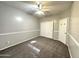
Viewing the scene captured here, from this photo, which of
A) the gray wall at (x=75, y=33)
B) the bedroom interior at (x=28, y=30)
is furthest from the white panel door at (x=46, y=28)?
the gray wall at (x=75, y=33)

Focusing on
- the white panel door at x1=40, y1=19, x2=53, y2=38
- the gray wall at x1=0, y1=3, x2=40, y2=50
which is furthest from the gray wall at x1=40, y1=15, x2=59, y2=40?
the gray wall at x1=0, y1=3, x2=40, y2=50

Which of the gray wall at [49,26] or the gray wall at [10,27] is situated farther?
the gray wall at [49,26]

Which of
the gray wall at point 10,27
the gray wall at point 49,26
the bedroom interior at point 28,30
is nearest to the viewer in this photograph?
the bedroom interior at point 28,30

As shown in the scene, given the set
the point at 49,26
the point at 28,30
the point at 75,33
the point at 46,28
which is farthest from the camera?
the point at 46,28

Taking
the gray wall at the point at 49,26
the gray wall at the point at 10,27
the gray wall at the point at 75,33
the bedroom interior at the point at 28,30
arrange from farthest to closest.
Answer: the gray wall at the point at 49,26
the gray wall at the point at 10,27
the bedroom interior at the point at 28,30
the gray wall at the point at 75,33

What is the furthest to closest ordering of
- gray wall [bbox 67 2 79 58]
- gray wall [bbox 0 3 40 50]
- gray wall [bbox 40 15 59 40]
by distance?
1. gray wall [bbox 40 15 59 40]
2. gray wall [bbox 0 3 40 50]
3. gray wall [bbox 67 2 79 58]

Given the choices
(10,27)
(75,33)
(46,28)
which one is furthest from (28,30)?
(75,33)

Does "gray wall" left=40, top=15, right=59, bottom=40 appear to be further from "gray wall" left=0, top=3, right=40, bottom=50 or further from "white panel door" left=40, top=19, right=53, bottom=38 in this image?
"gray wall" left=0, top=3, right=40, bottom=50

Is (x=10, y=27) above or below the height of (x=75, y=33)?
above

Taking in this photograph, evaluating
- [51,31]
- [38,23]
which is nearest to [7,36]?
[51,31]

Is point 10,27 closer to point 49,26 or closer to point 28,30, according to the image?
point 28,30

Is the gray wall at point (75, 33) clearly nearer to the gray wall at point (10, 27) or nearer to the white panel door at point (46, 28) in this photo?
the gray wall at point (10, 27)

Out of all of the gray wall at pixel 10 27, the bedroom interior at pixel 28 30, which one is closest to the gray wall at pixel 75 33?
the bedroom interior at pixel 28 30

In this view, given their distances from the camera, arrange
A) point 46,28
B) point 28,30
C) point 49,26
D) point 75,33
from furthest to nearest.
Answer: point 46,28 < point 49,26 < point 28,30 < point 75,33
